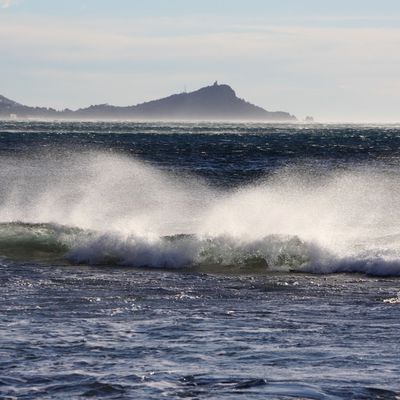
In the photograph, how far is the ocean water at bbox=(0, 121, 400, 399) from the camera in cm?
1302

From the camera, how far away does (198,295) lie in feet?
63.4

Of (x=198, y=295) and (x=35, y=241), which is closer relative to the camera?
(x=198, y=295)

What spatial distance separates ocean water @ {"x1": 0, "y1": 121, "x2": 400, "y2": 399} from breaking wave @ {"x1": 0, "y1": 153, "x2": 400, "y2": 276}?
0.07 metres

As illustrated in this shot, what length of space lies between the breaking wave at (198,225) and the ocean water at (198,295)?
7 cm

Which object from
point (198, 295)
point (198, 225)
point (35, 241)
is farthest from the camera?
point (198, 225)

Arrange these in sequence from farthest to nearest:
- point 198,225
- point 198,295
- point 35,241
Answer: point 198,225 < point 35,241 < point 198,295

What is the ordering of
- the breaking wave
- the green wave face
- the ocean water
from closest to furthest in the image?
the ocean water
the breaking wave
the green wave face

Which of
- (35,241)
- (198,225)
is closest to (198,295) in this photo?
(35,241)

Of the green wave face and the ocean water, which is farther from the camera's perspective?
the green wave face

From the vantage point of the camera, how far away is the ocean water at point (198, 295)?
→ 13.0 metres

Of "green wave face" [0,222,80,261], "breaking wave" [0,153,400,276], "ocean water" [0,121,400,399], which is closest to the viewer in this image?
"ocean water" [0,121,400,399]

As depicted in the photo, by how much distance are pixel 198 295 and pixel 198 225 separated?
44.3ft

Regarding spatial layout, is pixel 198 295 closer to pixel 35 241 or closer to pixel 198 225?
pixel 35 241

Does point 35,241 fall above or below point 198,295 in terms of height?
below
